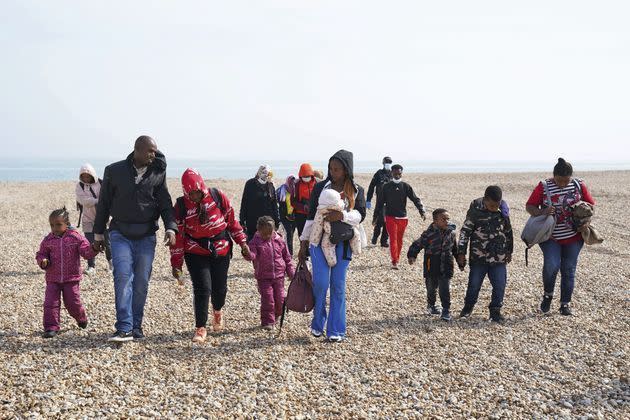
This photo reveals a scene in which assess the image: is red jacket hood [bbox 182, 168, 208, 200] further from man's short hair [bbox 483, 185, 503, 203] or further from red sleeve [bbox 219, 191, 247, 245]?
man's short hair [bbox 483, 185, 503, 203]

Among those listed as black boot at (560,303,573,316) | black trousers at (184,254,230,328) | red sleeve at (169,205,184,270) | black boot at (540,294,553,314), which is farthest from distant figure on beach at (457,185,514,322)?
red sleeve at (169,205,184,270)

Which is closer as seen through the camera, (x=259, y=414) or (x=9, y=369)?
(x=259, y=414)

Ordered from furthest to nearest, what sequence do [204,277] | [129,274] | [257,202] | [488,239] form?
[257,202], [488,239], [204,277], [129,274]

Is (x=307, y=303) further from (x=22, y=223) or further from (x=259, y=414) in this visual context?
(x=22, y=223)

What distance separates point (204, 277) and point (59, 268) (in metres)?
1.73

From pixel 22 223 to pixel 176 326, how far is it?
1397cm

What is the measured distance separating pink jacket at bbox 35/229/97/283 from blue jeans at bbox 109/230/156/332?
611 millimetres

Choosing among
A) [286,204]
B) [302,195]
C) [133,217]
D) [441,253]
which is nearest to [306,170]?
[302,195]

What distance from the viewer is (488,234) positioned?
752 centimetres

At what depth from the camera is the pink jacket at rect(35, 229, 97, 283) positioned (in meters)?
6.65

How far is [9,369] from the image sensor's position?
217 inches

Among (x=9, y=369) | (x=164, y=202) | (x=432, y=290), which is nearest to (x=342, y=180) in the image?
(x=164, y=202)

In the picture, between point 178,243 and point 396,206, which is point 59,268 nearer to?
point 178,243

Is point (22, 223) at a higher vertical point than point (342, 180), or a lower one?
lower
